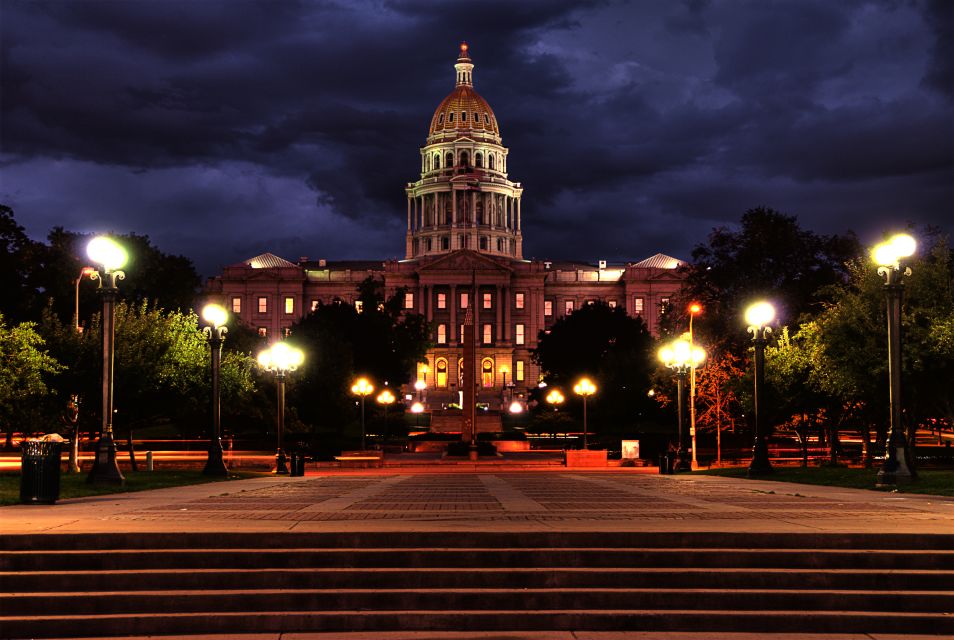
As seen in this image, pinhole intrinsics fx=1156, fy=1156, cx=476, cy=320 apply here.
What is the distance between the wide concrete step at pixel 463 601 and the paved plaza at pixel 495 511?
6.87 feet

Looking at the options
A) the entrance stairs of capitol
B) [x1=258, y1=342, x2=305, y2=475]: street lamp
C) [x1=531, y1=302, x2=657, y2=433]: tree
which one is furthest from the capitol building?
the entrance stairs of capitol

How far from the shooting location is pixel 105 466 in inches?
1113

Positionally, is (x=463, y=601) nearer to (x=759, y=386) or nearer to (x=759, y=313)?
(x=759, y=386)

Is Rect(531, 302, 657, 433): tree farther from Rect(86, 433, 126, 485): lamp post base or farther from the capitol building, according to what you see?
Rect(86, 433, 126, 485): lamp post base

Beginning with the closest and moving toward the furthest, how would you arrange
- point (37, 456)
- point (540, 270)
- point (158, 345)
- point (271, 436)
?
point (37, 456), point (158, 345), point (271, 436), point (540, 270)

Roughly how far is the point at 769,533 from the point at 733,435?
2737 inches

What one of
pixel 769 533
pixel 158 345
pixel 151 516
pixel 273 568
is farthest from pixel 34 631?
pixel 158 345

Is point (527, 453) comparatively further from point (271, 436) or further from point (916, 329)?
point (916, 329)

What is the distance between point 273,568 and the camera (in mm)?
13594

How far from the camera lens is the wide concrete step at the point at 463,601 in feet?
41.5

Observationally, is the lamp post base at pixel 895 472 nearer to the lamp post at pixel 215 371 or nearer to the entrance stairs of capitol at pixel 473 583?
the entrance stairs of capitol at pixel 473 583

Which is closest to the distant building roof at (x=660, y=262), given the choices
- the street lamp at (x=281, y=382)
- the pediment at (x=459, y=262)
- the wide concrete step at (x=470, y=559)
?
the pediment at (x=459, y=262)

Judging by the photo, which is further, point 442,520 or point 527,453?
point 527,453

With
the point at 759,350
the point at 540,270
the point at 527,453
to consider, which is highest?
the point at 540,270
